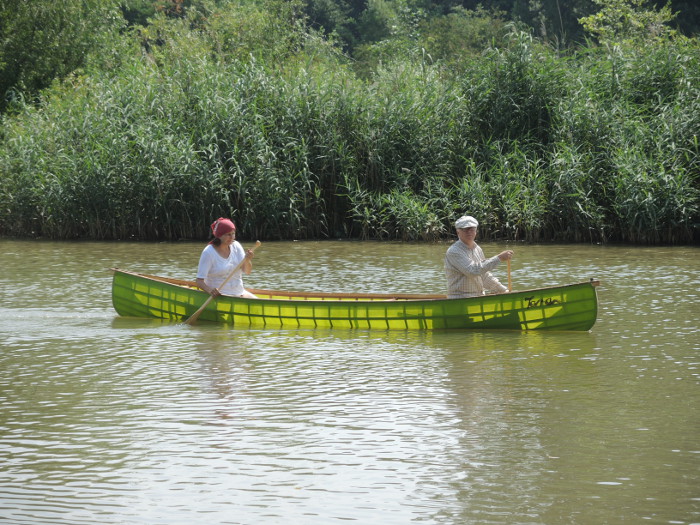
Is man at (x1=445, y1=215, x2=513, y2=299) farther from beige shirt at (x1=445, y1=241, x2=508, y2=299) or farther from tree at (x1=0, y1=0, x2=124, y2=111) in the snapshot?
tree at (x1=0, y1=0, x2=124, y2=111)

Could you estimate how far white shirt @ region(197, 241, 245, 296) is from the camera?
11.8 m

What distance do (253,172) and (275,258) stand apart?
3299 millimetres

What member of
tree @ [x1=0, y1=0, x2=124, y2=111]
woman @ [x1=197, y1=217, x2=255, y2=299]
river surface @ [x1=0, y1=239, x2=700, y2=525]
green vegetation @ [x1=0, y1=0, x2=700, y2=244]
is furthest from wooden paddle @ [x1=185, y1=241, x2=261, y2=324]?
tree @ [x1=0, y1=0, x2=124, y2=111]

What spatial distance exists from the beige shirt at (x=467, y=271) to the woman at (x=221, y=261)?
2224 mm

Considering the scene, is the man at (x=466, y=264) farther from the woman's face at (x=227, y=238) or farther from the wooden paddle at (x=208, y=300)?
the woman's face at (x=227, y=238)

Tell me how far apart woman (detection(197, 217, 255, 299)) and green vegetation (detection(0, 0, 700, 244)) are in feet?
29.8

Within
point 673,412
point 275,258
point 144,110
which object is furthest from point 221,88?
point 673,412

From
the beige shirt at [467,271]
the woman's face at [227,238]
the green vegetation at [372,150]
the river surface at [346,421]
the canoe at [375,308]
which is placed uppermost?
the green vegetation at [372,150]

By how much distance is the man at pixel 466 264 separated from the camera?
10617 mm

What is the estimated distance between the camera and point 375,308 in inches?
446

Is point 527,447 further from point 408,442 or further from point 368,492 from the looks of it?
point 368,492

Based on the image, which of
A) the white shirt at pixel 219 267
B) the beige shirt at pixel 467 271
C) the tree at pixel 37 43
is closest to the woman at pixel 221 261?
the white shirt at pixel 219 267

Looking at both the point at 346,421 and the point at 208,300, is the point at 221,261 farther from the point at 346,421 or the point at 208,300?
the point at 346,421

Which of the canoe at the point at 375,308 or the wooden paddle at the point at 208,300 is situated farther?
the wooden paddle at the point at 208,300
